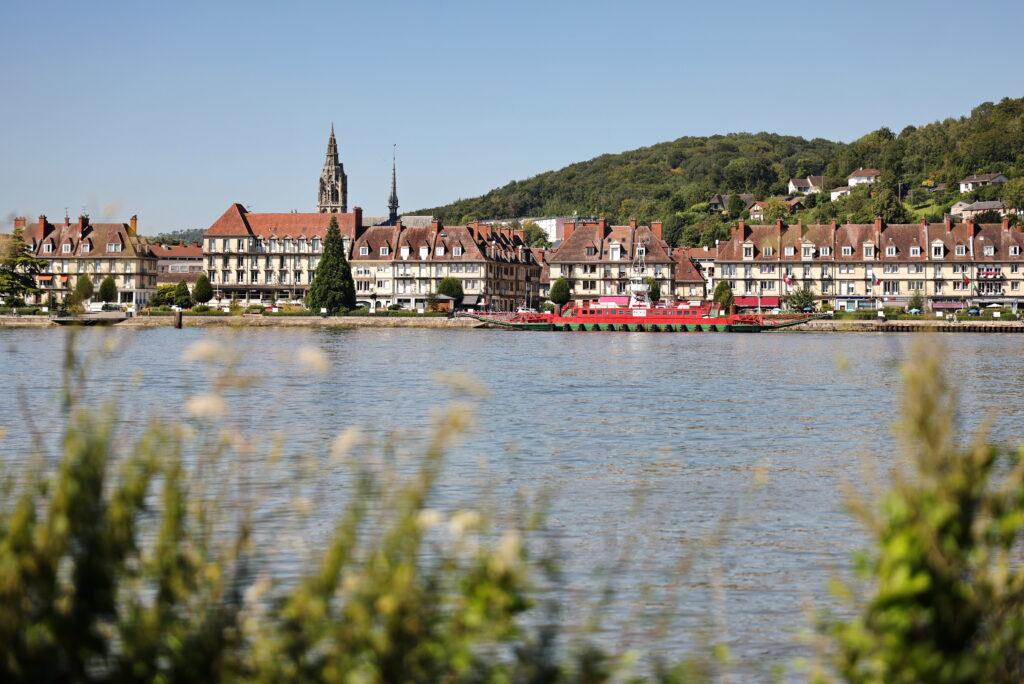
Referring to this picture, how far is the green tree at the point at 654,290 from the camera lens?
415ft

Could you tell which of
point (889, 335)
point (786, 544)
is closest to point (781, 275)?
point (889, 335)

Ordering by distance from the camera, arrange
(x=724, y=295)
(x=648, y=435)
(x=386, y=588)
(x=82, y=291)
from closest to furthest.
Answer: (x=386, y=588)
(x=82, y=291)
(x=648, y=435)
(x=724, y=295)

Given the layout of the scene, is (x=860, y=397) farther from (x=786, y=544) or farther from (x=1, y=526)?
(x=1, y=526)

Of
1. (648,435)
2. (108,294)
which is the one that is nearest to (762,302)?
(108,294)

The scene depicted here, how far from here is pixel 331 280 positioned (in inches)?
4552

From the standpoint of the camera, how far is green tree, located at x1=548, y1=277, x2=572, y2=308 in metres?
126

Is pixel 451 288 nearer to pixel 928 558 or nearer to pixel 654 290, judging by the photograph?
pixel 654 290

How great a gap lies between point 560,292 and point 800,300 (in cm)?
2527

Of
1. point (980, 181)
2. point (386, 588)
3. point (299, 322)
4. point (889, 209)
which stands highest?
point (980, 181)

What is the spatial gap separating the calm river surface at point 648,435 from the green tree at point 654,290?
63351 millimetres

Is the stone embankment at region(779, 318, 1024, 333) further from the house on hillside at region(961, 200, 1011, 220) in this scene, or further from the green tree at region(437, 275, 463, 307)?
the house on hillside at region(961, 200, 1011, 220)

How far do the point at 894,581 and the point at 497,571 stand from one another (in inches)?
67.1

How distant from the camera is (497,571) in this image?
5.25m

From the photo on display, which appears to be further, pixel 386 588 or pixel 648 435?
pixel 648 435
